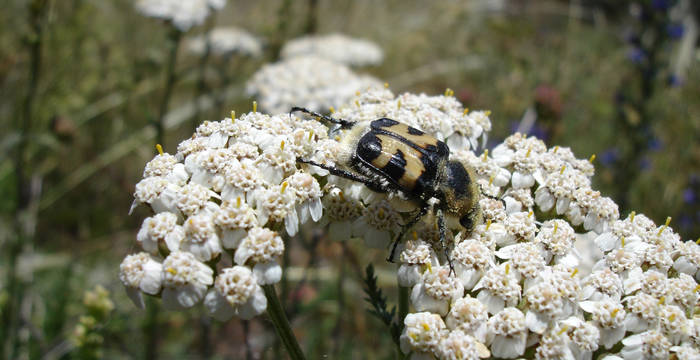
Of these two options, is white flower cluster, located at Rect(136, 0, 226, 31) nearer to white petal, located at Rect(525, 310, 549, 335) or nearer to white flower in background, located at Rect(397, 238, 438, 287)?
white flower in background, located at Rect(397, 238, 438, 287)

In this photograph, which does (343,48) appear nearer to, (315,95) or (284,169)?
(315,95)

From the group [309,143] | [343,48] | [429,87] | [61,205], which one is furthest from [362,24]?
[309,143]

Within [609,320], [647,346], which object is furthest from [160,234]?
[647,346]

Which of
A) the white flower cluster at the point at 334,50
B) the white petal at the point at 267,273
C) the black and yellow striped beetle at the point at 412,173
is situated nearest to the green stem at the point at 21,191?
the black and yellow striped beetle at the point at 412,173

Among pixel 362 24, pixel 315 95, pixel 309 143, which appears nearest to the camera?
pixel 309 143

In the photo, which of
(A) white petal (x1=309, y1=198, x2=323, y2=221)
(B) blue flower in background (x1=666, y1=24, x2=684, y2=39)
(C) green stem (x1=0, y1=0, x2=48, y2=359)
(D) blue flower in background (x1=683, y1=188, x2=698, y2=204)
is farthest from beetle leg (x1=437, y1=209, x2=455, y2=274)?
(B) blue flower in background (x1=666, y1=24, x2=684, y2=39)

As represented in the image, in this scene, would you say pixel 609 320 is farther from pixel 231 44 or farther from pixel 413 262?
pixel 231 44
